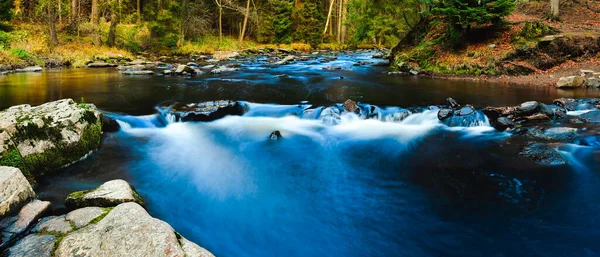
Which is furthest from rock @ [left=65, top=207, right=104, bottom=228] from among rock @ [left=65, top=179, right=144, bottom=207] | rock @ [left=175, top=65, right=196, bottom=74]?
rock @ [left=175, top=65, right=196, bottom=74]

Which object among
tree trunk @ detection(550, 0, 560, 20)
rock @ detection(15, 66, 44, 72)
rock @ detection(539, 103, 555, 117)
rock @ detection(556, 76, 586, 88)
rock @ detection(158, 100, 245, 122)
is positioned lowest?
rock @ detection(158, 100, 245, 122)

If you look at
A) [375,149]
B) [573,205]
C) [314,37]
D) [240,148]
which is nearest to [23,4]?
[314,37]

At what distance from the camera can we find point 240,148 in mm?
7711

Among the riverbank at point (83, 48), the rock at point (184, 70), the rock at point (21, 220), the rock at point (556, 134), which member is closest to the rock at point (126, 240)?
the rock at point (21, 220)

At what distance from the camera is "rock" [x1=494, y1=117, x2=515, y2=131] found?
8.02 metres

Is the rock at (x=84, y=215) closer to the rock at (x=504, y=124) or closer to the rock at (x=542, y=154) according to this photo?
the rock at (x=542, y=154)

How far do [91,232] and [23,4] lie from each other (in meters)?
37.2

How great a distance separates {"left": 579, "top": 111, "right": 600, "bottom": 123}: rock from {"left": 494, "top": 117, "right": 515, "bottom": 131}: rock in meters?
1.57

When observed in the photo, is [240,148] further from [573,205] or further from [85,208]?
[573,205]

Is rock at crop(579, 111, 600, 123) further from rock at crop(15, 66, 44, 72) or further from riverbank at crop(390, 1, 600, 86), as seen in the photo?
rock at crop(15, 66, 44, 72)

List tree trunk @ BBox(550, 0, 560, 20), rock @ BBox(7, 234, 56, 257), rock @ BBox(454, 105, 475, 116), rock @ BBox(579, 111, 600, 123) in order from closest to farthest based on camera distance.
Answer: rock @ BBox(7, 234, 56, 257) → rock @ BBox(579, 111, 600, 123) → rock @ BBox(454, 105, 475, 116) → tree trunk @ BBox(550, 0, 560, 20)

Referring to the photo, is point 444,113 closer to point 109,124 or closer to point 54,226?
point 109,124

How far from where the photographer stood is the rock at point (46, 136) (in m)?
4.96

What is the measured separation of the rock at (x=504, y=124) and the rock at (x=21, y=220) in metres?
8.29
